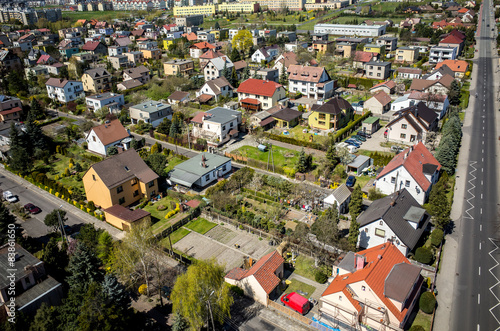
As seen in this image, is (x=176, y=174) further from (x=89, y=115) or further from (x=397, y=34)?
(x=397, y=34)

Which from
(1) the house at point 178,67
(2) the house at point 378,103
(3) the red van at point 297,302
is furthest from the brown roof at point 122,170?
(1) the house at point 178,67

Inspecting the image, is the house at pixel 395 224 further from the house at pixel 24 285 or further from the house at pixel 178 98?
the house at pixel 178 98

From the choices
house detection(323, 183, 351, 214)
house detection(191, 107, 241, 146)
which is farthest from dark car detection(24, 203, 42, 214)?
house detection(323, 183, 351, 214)

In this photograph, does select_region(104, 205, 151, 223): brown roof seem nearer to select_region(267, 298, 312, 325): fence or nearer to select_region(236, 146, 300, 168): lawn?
select_region(267, 298, 312, 325): fence

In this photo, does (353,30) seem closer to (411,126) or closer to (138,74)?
(138,74)

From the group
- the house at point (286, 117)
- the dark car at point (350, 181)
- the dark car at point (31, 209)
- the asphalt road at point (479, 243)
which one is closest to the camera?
the asphalt road at point (479, 243)

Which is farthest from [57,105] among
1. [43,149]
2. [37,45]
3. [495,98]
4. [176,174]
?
[495,98]
